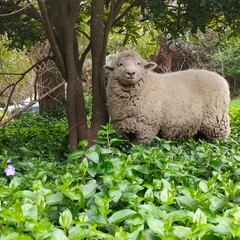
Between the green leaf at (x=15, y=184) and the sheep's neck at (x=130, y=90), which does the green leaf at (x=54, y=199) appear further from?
the sheep's neck at (x=130, y=90)

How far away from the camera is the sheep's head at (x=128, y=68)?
5152 mm

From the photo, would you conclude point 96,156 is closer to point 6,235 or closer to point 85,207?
point 85,207

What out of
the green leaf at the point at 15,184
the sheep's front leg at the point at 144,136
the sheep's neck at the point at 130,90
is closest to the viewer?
the green leaf at the point at 15,184

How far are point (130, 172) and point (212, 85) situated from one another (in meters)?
3.86

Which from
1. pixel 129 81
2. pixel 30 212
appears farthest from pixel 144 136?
pixel 30 212

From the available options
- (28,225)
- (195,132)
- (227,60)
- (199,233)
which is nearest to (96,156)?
(28,225)

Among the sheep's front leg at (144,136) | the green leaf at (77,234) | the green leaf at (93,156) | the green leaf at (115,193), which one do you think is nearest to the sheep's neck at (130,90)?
the sheep's front leg at (144,136)

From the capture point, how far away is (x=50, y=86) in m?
10.3

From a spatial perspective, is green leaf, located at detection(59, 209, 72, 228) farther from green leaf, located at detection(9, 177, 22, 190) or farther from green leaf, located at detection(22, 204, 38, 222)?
green leaf, located at detection(9, 177, 22, 190)

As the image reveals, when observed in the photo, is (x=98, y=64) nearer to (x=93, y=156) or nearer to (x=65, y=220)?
(x=93, y=156)

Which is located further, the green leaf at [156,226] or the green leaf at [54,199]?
the green leaf at [54,199]

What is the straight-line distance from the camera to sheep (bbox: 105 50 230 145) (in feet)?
17.0

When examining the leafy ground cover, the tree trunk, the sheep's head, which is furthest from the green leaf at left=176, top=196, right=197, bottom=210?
the sheep's head

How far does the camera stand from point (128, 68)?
5145mm
